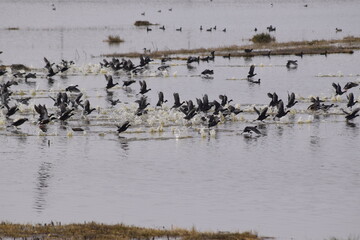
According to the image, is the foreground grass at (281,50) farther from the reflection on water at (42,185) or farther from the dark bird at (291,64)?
the reflection on water at (42,185)

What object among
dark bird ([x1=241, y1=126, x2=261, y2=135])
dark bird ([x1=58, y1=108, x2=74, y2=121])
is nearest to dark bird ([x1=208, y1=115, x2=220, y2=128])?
dark bird ([x1=241, y1=126, x2=261, y2=135])

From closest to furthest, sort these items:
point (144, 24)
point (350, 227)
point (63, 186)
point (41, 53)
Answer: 1. point (350, 227)
2. point (63, 186)
3. point (41, 53)
4. point (144, 24)

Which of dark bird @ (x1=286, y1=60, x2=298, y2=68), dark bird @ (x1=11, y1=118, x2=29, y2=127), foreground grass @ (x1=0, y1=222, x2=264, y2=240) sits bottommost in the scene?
foreground grass @ (x1=0, y1=222, x2=264, y2=240)

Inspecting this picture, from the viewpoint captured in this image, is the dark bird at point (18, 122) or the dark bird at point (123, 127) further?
the dark bird at point (18, 122)

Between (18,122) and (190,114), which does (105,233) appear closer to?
(18,122)

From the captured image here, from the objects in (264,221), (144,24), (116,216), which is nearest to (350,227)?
(264,221)

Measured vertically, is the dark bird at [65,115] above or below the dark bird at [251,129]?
above

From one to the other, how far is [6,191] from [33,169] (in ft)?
10.4

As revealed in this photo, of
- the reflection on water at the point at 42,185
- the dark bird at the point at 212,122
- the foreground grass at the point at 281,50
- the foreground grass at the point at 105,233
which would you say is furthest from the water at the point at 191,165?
the foreground grass at the point at 281,50

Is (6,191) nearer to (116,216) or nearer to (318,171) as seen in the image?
(116,216)

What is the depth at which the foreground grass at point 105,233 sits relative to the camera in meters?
15.6

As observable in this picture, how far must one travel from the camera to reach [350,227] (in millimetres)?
17578

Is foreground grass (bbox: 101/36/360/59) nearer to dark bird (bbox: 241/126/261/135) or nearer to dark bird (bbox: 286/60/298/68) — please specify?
dark bird (bbox: 286/60/298/68)

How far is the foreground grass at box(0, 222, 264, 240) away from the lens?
1562 cm
